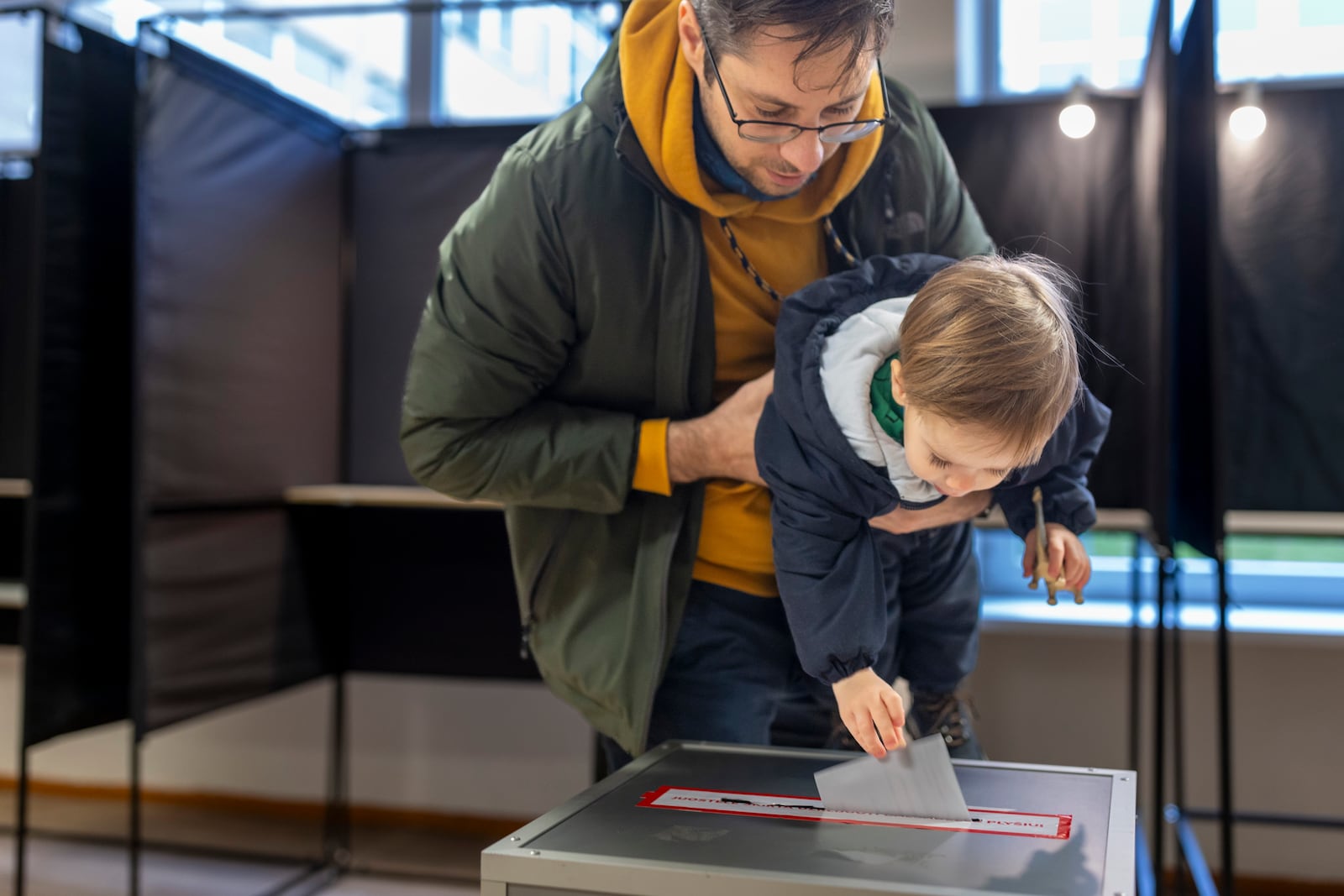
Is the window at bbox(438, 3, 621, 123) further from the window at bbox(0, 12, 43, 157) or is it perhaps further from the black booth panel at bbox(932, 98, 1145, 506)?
the window at bbox(0, 12, 43, 157)

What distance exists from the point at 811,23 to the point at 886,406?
32 centimetres

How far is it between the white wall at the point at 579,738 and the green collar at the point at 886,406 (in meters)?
1.90

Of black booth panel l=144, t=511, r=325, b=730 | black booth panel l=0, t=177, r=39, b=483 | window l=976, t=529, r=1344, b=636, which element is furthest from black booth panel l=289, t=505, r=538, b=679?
window l=976, t=529, r=1344, b=636

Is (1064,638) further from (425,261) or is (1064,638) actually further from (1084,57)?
(425,261)

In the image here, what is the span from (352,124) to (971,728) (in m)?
2.33

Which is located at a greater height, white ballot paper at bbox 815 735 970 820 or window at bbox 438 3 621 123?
window at bbox 438 3 621 123

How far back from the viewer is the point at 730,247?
1.17 m

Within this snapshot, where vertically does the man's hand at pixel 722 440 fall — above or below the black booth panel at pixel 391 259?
below

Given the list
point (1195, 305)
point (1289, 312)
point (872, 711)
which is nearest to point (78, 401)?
point (872, 711)

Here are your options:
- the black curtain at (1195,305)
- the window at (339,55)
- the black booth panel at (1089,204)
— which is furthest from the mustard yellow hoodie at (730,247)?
the window at (339,55)

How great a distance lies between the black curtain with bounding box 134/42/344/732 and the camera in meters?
2.32

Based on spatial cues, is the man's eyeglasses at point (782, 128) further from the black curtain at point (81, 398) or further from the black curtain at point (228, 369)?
the black curtain at point (81, 398)

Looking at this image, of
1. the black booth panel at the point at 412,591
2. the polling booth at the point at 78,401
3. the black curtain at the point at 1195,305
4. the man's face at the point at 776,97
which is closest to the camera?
the man's face at the point at 776,97

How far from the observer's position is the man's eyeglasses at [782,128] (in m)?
1.01
